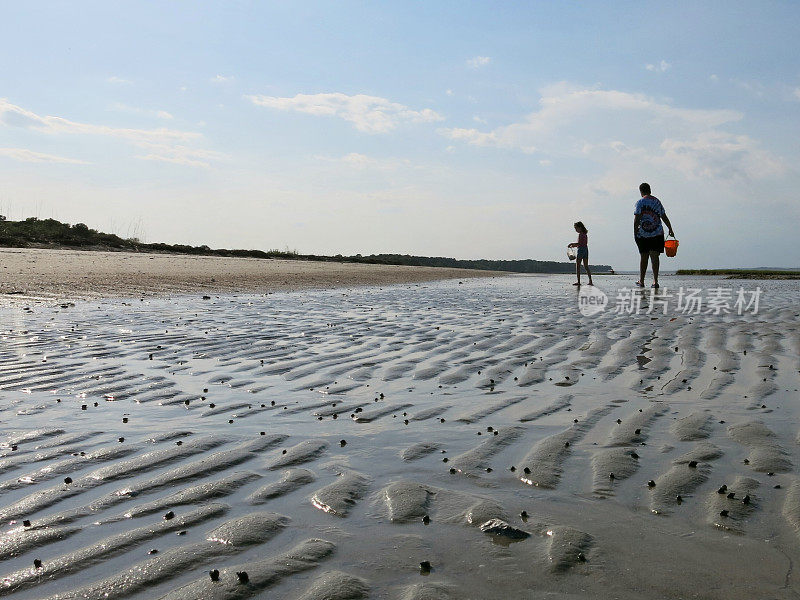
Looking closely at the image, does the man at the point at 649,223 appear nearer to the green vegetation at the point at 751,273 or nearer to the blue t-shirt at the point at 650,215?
the blue t-shirt at the point at 650,215

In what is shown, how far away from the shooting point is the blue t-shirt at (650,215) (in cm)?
1741

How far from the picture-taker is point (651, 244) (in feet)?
58.5

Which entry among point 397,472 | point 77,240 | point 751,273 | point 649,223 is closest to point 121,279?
point 649,223

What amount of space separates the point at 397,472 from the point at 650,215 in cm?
1563

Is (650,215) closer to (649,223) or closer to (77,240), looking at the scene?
(649,223)

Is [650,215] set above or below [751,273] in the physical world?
above

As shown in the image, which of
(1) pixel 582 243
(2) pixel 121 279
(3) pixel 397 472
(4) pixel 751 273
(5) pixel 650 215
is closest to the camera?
(3) pixel 397 472

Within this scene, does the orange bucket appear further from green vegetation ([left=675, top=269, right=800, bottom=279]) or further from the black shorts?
green vegetation ([left=675, top=269, right=800, bottom=279])

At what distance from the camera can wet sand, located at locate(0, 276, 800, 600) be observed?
8.04ft

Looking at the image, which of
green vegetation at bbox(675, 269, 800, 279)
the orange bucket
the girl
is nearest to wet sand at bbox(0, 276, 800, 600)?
the orange bucket

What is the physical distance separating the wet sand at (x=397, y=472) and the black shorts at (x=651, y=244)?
10.8 meters

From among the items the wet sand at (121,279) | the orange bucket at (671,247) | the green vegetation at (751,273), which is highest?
the orange bucket at (671,247)

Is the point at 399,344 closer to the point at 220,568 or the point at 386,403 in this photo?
the point at 386,403

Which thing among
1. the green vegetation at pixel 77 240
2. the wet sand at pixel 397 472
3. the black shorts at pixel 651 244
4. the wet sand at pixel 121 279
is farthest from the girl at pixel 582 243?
the green vegetation at pixel 77 240
